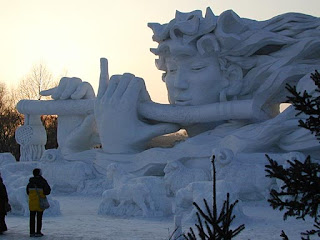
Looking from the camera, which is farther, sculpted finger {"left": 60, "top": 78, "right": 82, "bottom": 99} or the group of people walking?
sculpted finger {"left": 60, "top": 78, "right": 82, "bottom": 99}

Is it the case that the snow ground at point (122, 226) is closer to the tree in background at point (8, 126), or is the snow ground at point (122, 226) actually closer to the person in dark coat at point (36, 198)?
the person in dark coat at point (36, 198)

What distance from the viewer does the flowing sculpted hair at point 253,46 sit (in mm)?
11906

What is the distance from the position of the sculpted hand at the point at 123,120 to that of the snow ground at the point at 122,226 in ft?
10.3

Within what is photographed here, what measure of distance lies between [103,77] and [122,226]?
227 inches

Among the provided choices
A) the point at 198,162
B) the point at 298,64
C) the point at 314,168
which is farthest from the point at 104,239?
the point at 298,64

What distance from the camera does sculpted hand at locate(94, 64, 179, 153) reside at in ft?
40.5

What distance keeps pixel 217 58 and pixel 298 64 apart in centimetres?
165

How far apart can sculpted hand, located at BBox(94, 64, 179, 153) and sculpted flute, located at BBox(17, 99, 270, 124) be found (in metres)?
0.27

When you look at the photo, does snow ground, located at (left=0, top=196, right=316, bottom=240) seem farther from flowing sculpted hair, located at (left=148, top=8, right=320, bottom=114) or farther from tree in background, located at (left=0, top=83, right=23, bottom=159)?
tree in background, located at (left=0, top=83, right=23, bottom=159)

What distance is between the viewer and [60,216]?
879 cm

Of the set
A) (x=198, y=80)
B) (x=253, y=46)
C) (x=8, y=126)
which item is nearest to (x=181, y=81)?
(x=198, y=80)

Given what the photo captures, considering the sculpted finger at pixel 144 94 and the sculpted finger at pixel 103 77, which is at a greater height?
the sculpted finger at pixel 103 77

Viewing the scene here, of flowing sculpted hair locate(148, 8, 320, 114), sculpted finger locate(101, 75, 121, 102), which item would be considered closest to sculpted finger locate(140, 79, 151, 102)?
sculpted finger locate(101, 75, 121, 102)

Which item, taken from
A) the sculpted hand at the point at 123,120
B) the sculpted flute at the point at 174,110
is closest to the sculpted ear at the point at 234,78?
the sculpted flute at the point at 174,110
